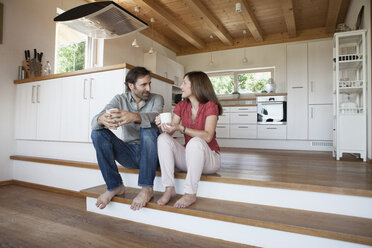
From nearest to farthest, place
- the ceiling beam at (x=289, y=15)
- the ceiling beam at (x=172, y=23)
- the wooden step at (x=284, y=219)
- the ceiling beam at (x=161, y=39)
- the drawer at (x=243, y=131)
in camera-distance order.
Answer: the wooden step at (x=284, y=219) < the ceiling beam at (x=289, y=15) < the ceiling beam at (x=172, y=23) < the drawer at (x=243, y=131) < the ceiling beam at (x=161, y=39)

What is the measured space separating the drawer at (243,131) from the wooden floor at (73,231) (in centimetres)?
353

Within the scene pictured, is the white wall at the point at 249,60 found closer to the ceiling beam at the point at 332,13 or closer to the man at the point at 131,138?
the ceiling beam at the point at 332,13

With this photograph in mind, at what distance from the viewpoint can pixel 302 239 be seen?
42.1 inches

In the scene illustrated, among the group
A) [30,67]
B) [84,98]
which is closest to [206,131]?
[84,98]

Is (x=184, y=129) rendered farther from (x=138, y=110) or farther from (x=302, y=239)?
(x=302, y=239)

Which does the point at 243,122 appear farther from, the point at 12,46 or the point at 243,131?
the point at 12,46

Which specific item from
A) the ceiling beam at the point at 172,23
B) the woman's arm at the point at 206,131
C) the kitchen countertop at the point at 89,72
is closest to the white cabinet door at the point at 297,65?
the ceiling beam at the point at 172,23

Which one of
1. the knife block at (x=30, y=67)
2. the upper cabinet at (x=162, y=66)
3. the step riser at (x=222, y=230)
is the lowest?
the step riser at (x=222, y=230)

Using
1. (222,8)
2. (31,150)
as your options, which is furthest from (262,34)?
(31,150)

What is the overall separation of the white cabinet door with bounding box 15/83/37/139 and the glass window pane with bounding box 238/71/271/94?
4436mm

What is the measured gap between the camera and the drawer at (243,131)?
183 inches

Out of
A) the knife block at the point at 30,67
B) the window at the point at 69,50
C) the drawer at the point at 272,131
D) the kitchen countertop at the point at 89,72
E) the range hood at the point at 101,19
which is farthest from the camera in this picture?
the drawer at the point at 272,131

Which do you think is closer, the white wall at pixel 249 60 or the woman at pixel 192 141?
the woman at pixel 192 141

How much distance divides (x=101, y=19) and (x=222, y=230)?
1.88 metres
